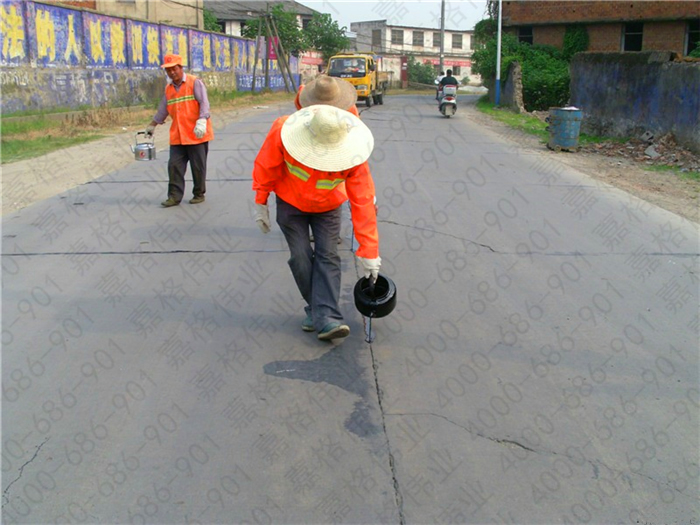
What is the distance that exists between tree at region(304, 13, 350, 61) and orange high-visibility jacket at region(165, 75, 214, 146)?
1976 inches

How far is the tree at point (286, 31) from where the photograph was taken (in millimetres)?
48562

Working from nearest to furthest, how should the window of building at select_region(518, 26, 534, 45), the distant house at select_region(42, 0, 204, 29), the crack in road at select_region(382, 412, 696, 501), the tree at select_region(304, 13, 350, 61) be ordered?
the crack in road at select_region(382, 412, 696, 501), the window of building at select_region(518, 26, 534, 45), the distant house at select_region(42, 0, 204, 29), the tree at select_region(304, 13, 350, 61)

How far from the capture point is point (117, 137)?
1728cm

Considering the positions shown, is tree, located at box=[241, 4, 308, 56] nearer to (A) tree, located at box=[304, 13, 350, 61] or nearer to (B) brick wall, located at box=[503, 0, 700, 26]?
(A) tree, located at box=[304, 13, 350, 61]

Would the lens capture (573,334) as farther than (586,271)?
No

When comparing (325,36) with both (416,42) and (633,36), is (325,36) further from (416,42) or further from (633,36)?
(633,36)

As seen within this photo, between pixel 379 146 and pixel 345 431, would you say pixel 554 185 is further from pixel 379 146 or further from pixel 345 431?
pixel 345 431

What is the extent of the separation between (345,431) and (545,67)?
31.7 metres

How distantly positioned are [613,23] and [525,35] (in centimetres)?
458

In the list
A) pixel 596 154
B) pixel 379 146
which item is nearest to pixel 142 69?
pixel 379 146

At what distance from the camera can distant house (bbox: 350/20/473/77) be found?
237 feet

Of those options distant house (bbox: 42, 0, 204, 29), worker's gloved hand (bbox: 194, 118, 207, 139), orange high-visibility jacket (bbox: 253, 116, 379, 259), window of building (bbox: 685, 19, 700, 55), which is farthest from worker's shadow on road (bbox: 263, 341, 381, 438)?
distant house (bbox: 42, 0, 204, 29)

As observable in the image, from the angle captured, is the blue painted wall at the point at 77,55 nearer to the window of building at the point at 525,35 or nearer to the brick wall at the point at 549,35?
the window of building at the point at 525,35

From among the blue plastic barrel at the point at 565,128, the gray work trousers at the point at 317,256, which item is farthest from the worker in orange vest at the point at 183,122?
the blue plastic barrel at the point at 565,128
